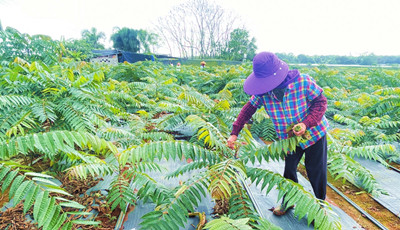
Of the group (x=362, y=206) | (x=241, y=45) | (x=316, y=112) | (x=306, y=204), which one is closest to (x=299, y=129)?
(x=316, y=112)

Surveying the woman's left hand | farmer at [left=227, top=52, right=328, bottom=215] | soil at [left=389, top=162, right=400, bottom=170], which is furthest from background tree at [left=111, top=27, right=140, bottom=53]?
the woman's left hand

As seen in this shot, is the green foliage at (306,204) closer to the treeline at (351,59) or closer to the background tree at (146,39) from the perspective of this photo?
the treeline at (351,59)

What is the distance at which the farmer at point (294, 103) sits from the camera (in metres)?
1.75

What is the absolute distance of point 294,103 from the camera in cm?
183

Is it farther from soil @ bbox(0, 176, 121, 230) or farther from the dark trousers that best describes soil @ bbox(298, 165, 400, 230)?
soil @ bbox(0, 176, 121, 230)

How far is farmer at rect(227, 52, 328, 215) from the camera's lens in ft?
5.74

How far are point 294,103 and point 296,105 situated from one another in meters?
0.03

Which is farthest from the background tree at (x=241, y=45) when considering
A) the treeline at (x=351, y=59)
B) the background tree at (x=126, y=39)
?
the background tree at (x=126, y=39)

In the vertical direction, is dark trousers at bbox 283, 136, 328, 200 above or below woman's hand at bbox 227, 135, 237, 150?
below

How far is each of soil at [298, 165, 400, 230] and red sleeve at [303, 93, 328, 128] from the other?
1.27 meters

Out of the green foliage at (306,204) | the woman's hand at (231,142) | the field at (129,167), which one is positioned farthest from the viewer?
the woman's hand at (231,142)

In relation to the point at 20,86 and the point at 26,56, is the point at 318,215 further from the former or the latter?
the point at 26,56

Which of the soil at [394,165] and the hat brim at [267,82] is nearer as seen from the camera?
the hat brim at [267,82]

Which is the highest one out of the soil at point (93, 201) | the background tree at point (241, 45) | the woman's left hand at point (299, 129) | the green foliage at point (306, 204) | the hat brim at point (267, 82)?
the background tree at point (241, 45)
